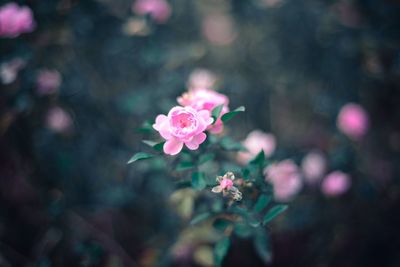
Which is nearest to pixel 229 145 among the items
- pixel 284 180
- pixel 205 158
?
pixel 205 158

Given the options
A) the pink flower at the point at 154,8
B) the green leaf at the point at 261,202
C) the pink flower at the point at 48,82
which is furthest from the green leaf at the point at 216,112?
the pink flower at the point at 48,82

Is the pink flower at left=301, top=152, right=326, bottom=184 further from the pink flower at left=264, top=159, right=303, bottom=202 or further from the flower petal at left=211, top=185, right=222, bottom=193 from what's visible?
the flower petal at left=211, top=185, right=222, bottom=193

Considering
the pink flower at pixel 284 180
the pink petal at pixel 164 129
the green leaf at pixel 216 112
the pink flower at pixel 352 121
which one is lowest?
the pink flower at pixel 284 180

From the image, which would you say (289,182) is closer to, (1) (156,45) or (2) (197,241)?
(2) (197,241)

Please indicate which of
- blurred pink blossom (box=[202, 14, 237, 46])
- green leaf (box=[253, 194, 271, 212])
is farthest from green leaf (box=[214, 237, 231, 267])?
blurred pink blossom (box=[202, 14, 237, 46])

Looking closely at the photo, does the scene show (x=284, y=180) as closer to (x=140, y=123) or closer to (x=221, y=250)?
(x=221, y=250)

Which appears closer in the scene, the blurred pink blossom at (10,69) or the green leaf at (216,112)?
the green leaf at (216,112)

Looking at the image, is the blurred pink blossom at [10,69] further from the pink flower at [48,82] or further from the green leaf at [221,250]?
the green leaf at [221,250]
